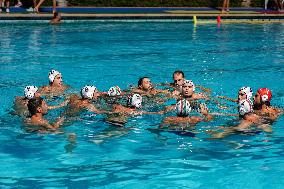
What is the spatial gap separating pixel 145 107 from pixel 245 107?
2.21 meters

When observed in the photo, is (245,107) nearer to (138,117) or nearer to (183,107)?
(183,107)

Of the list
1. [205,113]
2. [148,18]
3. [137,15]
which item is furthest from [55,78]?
[148,18]

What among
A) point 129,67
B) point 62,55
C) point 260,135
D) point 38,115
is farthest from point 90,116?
point 62,55

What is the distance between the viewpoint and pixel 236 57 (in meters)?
18.4

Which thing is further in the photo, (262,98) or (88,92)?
(88,92)

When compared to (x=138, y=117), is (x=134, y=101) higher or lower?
higher

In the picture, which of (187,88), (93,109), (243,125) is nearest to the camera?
(243,125)

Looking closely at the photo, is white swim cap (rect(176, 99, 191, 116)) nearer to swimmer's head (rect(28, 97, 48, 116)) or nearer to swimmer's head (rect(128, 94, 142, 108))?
swimmer's head (rect(128, 94, 142, 108))

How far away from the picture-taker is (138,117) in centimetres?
1040

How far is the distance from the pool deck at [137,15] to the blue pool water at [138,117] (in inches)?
48.9

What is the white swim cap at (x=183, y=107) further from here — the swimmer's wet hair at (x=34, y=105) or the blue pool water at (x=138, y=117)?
the swimmer's wet hair at (x=34, y=105)

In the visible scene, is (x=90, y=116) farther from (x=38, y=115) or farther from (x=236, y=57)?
(x=236, y=57)

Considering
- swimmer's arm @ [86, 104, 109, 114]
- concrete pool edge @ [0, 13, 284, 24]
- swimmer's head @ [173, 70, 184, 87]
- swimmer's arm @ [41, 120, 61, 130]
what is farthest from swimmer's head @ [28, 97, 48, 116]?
concrete pool edge @ [0, 13, 284, 24]

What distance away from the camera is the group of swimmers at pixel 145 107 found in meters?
9.56
